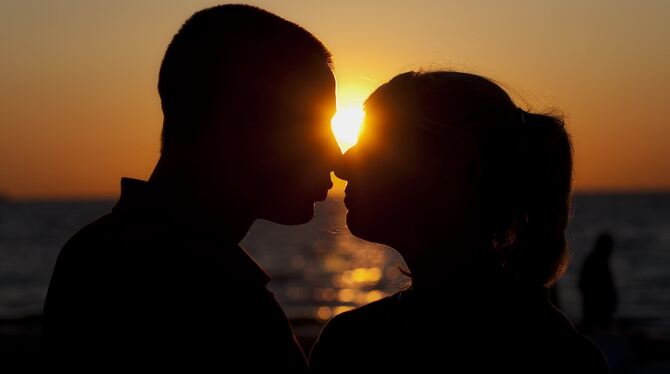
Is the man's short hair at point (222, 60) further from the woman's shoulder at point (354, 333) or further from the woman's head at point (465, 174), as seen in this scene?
the woman's shoulder at point (354, 333)

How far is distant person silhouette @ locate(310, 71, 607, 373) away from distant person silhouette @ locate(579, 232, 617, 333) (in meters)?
12.9

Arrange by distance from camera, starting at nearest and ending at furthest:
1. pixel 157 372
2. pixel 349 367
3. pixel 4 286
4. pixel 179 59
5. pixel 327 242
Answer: pixel 157 372 → pixel 179 59 → pixel 349 367 → pixel 4 286 → pixel 327 242

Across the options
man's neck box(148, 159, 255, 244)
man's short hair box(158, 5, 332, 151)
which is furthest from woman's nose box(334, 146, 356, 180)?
man's neck box(148, 159, 255, 244)

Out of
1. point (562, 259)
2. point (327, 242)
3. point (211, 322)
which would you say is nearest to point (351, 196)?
point (562, 259)

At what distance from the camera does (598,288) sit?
652 inches

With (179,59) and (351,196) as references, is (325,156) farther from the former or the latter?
(179,59)

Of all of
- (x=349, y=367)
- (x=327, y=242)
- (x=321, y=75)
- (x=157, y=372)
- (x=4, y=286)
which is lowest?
(x=327, y=242)

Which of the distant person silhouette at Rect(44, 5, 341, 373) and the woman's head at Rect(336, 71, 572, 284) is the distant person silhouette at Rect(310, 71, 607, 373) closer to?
the woman's head at Rect(336, 71, 572, 284)

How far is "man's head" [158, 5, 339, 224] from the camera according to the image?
3031 millimetres

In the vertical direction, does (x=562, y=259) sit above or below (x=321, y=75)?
below

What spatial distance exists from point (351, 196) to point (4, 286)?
2323 inches

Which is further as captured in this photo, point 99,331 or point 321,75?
point 321,75

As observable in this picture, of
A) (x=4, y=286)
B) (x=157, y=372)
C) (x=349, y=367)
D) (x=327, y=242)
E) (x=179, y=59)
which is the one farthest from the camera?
(x=327, y=242)

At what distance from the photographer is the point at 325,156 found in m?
3.56
